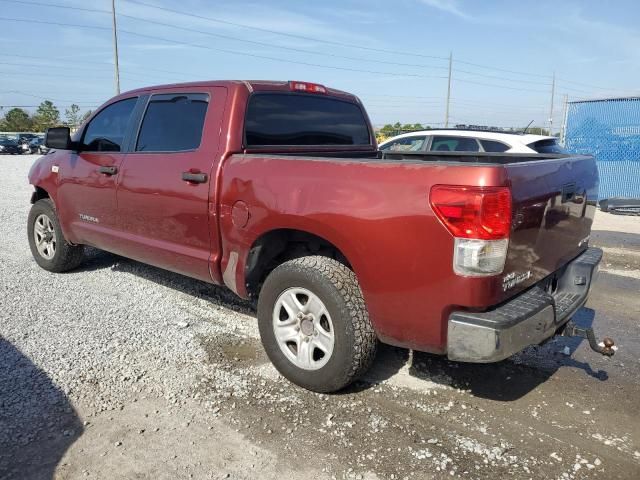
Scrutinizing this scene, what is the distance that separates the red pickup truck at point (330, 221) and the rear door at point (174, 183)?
1 centimetres

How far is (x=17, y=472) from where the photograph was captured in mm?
2574

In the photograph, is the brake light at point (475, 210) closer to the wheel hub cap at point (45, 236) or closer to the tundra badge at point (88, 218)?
the tundra badge at point (88, 218)

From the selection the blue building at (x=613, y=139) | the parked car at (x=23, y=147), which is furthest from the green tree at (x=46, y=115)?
the blue building at (x=613, y=139)

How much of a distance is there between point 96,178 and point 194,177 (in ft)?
5.09

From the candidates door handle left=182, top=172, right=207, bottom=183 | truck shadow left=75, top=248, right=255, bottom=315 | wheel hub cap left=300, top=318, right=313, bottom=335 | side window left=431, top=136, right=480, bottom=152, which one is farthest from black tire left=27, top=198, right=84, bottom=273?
side window left=431, top=136, right=480, bottom=152

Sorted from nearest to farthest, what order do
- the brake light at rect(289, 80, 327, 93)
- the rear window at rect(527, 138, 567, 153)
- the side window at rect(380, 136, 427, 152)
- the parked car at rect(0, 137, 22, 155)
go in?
1. the brake light at rect(289, 80, 327, 93)
2. the rear window at rect(527, 138, 567, 153)
3. the side window at rect(380, 136, 427, 152)
4. the parked car at rect(0, 137, 22, 155)

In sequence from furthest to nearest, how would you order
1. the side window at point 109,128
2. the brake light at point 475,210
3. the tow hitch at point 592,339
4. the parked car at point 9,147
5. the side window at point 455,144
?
the parked car at point 9,147, the side window at point 455,144, the side window at point 109,128, the tow hitch at point 592,339, the brake light at point 475,210

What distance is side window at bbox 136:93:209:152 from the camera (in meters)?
4.05

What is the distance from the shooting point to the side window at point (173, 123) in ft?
13.3

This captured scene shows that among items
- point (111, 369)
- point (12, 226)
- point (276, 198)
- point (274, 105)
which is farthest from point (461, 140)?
point (12, 226)

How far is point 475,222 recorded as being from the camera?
2.56m

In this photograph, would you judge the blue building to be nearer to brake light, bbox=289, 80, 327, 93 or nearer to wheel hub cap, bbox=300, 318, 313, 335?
brake light, bbox=289, 80, 327, 93

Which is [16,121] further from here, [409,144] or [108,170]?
[108,170]

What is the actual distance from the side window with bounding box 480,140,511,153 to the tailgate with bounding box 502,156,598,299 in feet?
14.7
